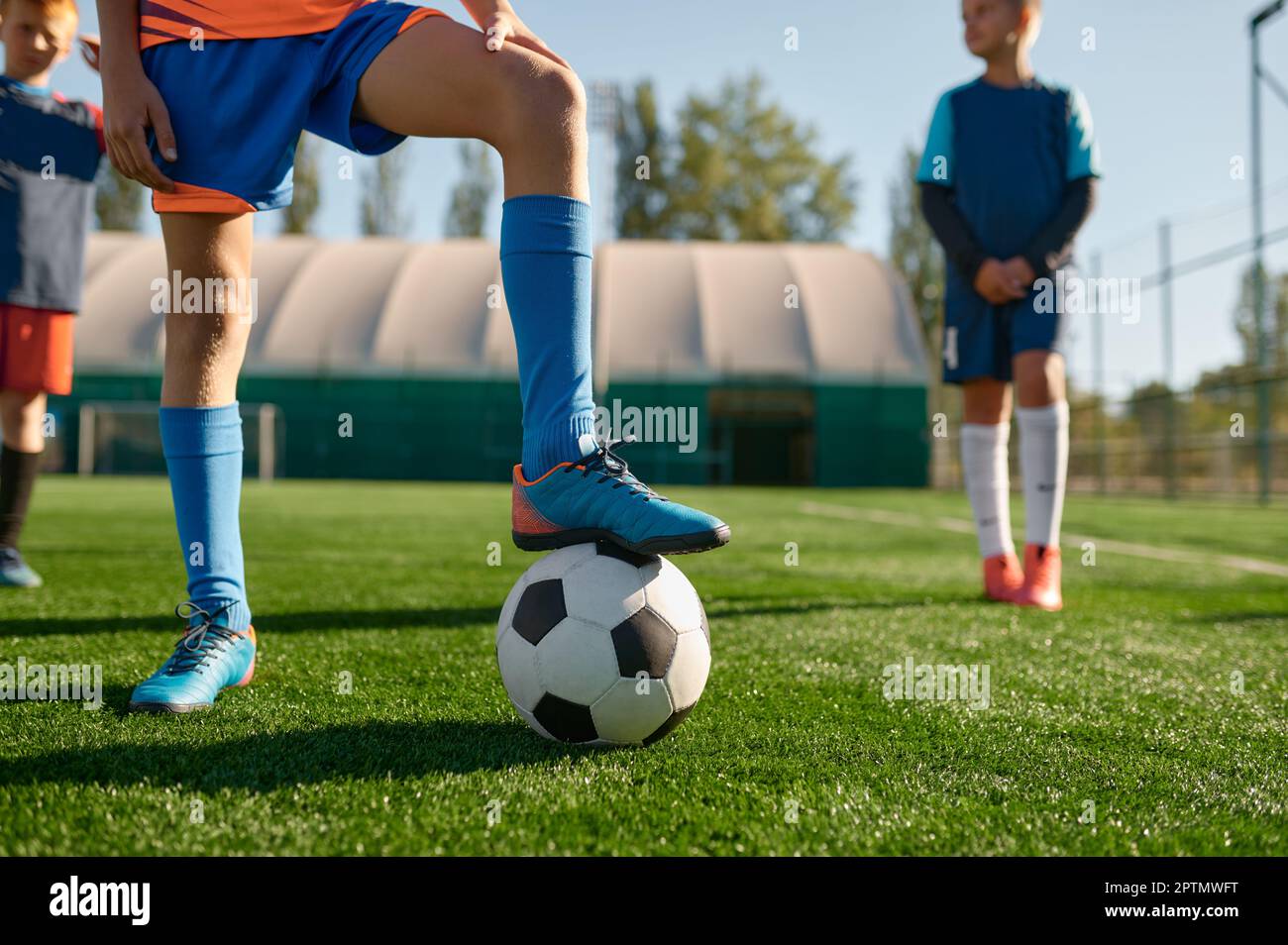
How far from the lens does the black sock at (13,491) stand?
346 centimetres

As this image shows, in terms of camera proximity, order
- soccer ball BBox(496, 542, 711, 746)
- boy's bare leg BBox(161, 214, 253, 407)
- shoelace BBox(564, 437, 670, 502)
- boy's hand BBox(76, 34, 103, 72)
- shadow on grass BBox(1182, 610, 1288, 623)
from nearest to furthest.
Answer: soccer ball BBox(496, 542, 711, 746)
shoelace BBox(564, 437, 670, 502)
boy's bare leg BBox(161, 214, 253, 407)
boy's hand BBox(76, 34, 103, 72)
shadow on grass BBox(1182, 610, 1288, 623)

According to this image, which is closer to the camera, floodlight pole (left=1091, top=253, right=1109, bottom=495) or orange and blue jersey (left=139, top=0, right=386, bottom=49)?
orange and blue jersey (left=139, top=0, right=386, bottom=49)

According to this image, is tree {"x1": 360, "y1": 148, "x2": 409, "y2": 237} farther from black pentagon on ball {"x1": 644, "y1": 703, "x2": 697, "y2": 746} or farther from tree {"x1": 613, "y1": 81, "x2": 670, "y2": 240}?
black pentagon on ball {"x1": 644, "y1": 703, "x2": 697, "y2": 746}

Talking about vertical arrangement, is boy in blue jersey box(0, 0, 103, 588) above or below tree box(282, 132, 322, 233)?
below

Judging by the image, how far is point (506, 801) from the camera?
1216 mm

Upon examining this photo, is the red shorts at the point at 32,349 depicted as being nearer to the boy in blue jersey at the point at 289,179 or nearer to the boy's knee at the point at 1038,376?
the boy in blue jersey at the point at 289,179

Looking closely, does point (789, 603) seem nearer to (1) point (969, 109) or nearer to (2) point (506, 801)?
(1) point (969, 109)

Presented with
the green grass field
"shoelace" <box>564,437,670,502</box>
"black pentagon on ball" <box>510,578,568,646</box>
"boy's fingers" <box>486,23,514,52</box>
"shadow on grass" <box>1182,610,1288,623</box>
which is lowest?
"shadow on grass" <box>1182,610,1288,623</box>

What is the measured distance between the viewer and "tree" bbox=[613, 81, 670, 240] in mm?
33031

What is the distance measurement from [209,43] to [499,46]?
0.59m

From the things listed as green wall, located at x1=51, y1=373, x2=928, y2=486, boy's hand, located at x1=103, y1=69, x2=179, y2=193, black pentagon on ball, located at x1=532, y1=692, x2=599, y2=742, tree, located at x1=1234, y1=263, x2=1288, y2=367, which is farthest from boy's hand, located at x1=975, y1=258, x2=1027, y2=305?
green wall, located at x1=51, y1=373, x2=928, y2=486

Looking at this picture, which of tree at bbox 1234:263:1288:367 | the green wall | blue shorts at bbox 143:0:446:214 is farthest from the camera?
the green wall

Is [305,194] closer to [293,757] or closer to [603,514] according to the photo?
[603,514]

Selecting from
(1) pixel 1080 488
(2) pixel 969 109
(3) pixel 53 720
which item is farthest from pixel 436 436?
(3) pixel 53 720
